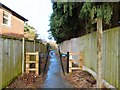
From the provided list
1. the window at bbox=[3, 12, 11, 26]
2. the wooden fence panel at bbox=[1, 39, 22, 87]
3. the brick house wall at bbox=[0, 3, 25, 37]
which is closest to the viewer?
the wooden fence panel at bbox=[1, 39, 22, 87]

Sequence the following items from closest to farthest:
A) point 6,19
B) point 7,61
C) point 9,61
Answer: point 7,61 < point 9,61 < point 6,19

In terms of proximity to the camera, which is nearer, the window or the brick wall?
the brick wall

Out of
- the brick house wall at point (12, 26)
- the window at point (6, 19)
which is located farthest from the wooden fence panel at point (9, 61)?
the window at point (6, 19)

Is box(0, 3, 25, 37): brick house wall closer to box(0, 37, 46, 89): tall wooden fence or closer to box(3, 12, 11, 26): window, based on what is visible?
box(3, 12, 11, 26): window

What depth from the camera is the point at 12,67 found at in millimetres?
10305

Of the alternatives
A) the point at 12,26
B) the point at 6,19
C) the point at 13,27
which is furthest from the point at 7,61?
the point at 13,27

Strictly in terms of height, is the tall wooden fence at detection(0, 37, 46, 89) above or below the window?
below

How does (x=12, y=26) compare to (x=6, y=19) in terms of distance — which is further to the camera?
(x=12, y=26)

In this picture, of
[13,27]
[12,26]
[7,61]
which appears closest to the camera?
[7,61]

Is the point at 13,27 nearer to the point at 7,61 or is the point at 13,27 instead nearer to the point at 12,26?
the point at 12,26

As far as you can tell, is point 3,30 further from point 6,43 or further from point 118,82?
point 118,82

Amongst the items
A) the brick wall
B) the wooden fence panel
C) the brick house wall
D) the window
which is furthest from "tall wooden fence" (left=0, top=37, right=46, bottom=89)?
the window

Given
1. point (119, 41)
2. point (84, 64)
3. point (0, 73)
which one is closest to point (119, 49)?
point (119, 41)

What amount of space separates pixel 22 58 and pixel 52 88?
11.9ft
